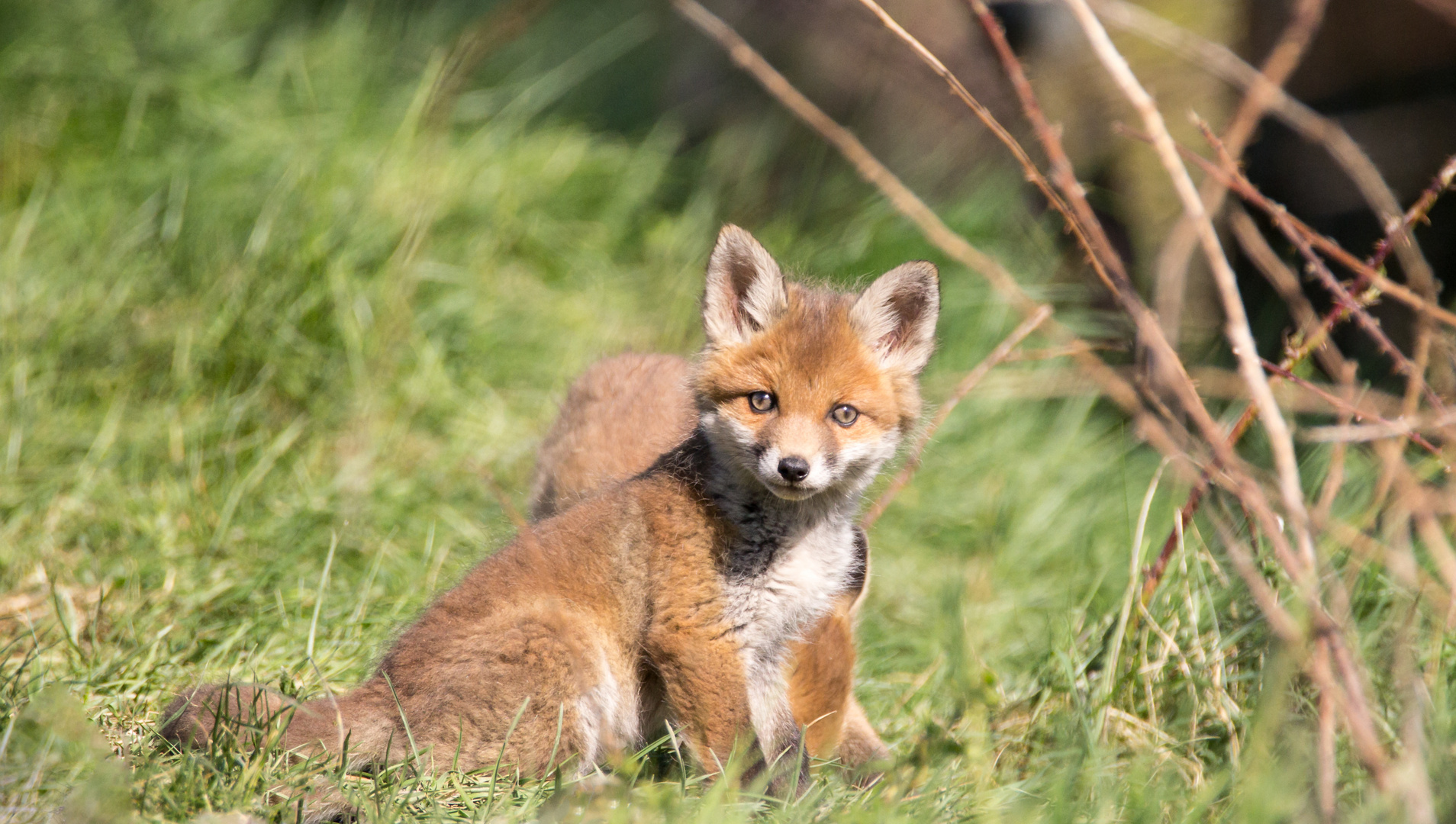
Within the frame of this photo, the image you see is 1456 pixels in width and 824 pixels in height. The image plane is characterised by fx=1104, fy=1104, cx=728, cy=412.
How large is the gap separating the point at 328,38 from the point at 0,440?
377 centimetres

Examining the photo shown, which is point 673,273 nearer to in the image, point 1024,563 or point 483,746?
point 1024,563

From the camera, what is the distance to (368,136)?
645 centimetres

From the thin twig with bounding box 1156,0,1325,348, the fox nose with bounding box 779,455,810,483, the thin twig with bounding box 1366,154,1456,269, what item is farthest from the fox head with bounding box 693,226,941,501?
the thin twig with bounding box 1366,154,1456,269

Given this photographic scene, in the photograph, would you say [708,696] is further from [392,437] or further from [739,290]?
[392,437]

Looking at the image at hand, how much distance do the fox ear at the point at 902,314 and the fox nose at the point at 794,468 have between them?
0.61 metres

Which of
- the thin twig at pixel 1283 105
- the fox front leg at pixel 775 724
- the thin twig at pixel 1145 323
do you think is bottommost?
the fox front leg at pixel 775 724

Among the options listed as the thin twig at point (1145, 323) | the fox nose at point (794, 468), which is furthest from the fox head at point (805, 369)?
the thin twig at point (1145, 323)

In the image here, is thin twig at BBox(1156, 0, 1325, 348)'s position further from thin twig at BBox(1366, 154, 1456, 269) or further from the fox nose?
the fox nose

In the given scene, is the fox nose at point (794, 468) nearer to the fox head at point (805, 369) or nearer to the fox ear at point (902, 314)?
the fox head at point (805, 369)

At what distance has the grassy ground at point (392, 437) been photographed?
304 cm

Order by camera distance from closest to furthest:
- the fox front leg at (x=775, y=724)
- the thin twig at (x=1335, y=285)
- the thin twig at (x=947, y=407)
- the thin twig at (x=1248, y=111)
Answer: the thin twig at (x=1248, y=111) → the thin twig at (x=1335, y=285) → the fox front leg at (x=775, y=724) → the thin twig at (x=947, y=407)

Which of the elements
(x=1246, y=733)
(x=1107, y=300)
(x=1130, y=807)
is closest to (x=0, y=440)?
(x=1130, y=807)

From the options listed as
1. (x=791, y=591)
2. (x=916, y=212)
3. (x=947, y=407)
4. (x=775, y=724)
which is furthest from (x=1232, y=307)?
(x=775, y=724)

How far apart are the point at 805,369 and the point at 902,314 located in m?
0.47
